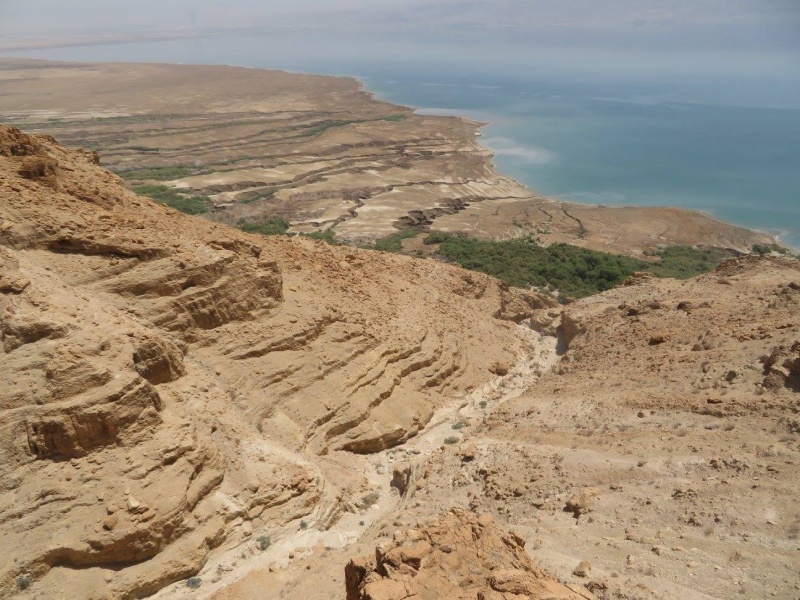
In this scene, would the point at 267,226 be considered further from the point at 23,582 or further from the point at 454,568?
the point at 454,568

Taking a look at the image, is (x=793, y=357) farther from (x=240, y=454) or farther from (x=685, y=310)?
(x=240, y=454)

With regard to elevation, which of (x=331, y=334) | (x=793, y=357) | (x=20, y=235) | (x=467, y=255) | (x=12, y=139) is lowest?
(x=467, y=255)

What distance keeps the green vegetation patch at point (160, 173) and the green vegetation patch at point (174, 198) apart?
557 cm

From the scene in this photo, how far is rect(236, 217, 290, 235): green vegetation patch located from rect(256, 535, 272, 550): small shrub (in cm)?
3953

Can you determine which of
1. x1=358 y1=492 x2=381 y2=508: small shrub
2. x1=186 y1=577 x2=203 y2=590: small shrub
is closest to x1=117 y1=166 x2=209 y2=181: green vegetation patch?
x1=358 y1=492 x2=381 y2=508: small shrub

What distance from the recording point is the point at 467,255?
4112cm

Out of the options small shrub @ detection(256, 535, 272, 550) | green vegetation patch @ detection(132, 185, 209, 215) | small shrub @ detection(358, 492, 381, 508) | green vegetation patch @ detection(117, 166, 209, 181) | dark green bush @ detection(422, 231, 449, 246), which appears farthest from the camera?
green vegetation patch @ detection(117, 166, 209, 181)

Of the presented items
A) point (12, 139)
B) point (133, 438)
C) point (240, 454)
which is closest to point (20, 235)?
point (12, 139)

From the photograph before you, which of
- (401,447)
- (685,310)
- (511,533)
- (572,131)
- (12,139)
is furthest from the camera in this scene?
(572,131)

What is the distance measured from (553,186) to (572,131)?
4026 centimetres

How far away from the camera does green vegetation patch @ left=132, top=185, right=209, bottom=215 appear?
5565 cm

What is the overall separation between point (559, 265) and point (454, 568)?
1229 inches

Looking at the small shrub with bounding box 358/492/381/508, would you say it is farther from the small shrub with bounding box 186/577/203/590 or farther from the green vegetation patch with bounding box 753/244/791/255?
the green vegetation patch with bounding box 753/244/791/255

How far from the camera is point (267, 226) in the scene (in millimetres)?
51719
